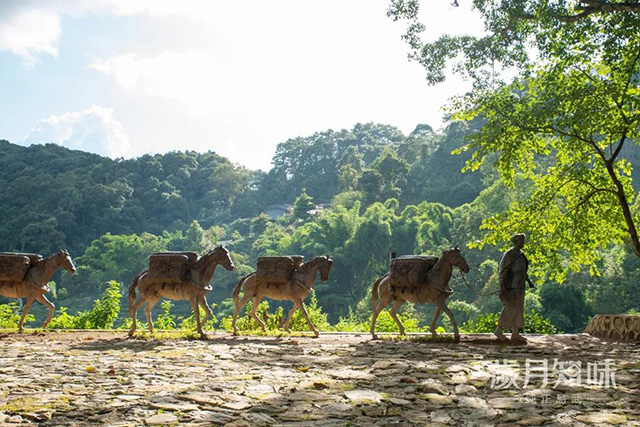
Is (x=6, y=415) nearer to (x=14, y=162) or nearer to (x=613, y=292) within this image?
(x=613, y=292)

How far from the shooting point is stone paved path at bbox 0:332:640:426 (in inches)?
204

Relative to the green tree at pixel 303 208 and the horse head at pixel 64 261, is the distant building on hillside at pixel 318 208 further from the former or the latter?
the horse head at pixel 64 261

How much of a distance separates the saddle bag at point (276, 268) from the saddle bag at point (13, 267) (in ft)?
15.0

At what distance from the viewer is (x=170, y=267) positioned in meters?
11.3

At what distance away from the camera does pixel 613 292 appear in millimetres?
28422

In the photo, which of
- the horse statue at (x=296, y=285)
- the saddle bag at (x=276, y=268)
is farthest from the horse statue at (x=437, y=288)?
the saddle bag at (x=276, y=268)

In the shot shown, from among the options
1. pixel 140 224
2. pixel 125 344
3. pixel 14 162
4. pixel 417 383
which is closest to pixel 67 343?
pixel 125 344

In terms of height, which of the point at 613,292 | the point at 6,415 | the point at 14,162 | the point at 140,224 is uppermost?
the point at 14,162

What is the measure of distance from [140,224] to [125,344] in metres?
51.7

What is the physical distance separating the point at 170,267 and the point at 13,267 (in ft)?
10.7

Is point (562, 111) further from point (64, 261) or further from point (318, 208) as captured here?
point (318, 208)

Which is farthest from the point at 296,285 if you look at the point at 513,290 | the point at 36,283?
the point at 36,283

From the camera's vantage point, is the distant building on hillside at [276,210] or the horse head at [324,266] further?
the distant building on hillside at [276,210]

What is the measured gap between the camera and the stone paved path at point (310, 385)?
519cm
